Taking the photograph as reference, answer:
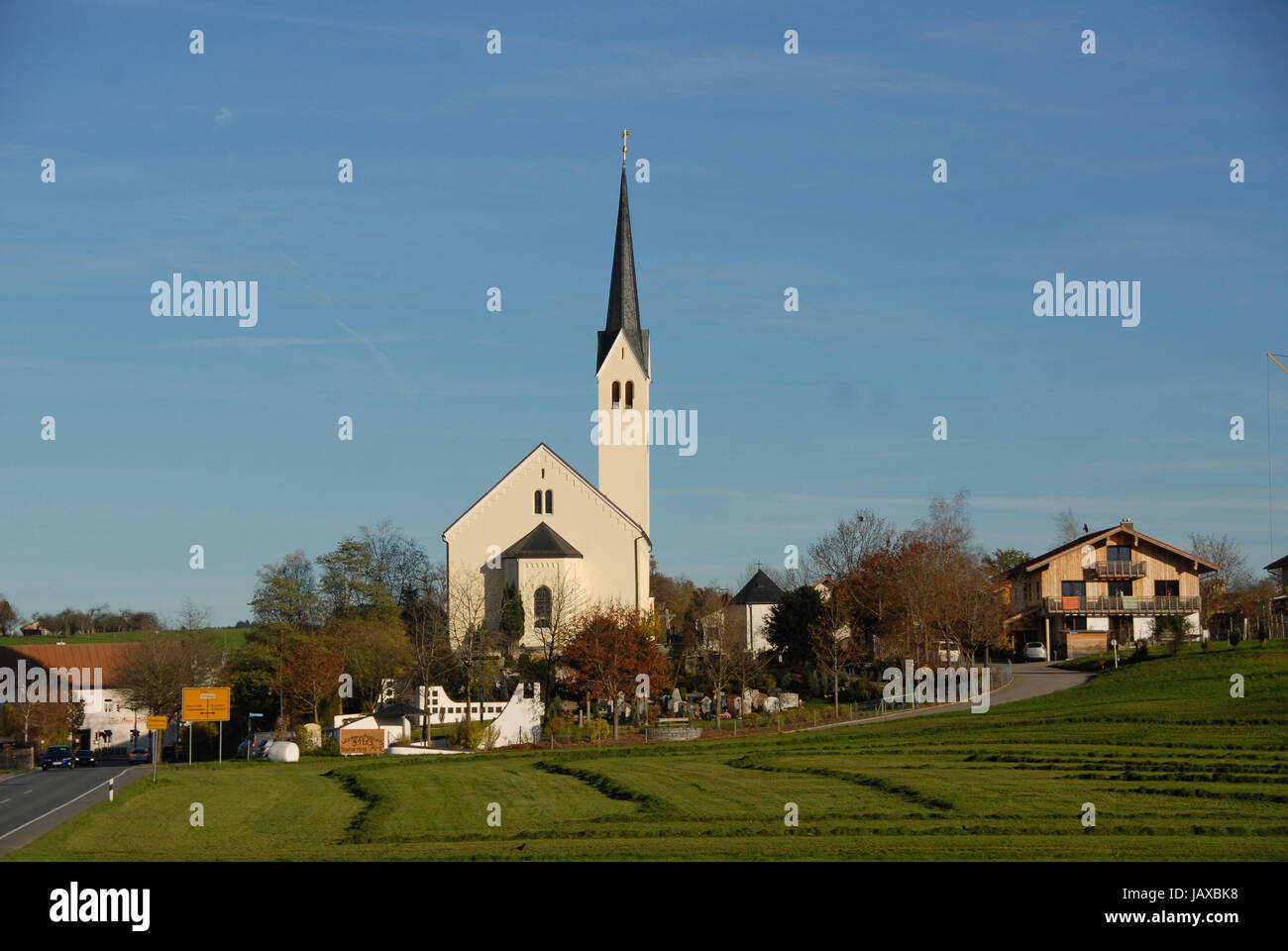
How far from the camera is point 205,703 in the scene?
41.4 meters

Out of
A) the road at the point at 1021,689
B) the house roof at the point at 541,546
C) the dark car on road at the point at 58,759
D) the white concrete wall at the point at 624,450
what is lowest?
the dark car on road at the point at 58,759

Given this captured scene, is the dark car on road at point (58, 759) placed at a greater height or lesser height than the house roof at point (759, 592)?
lesser

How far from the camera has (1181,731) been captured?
35.3 meters

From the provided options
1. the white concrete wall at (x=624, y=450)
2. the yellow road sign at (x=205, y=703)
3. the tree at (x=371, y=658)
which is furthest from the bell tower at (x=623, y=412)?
the yellow road sign at (x=205, y=703)

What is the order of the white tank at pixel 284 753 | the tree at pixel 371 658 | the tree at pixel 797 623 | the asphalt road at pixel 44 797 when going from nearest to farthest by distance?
the asphalt road at pixel 44 797 < the white tank at pixel 284 753 < the tree at pixel 371 658 < the tree at pixel 797 623

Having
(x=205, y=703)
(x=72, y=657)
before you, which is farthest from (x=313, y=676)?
(x=72, y=657)

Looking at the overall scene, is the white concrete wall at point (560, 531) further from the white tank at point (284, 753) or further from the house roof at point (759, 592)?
the white tank at point (284, 753)

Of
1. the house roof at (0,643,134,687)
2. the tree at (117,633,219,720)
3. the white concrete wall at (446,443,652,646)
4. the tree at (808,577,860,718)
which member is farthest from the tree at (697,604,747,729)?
the house roof at (0,643,134,687)

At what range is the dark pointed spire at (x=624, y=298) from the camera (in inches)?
3410

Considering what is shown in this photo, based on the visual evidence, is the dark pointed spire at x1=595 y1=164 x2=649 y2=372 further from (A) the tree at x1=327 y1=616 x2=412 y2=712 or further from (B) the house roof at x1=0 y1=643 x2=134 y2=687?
(B) the house roof at x1=0 y1=643 x2=134 y2=687

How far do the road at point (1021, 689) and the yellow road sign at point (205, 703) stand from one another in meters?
20.3

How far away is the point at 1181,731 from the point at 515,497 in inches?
2011

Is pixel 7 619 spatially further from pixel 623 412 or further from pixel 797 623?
pixel 797 623

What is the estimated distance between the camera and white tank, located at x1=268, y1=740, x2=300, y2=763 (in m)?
47.4
